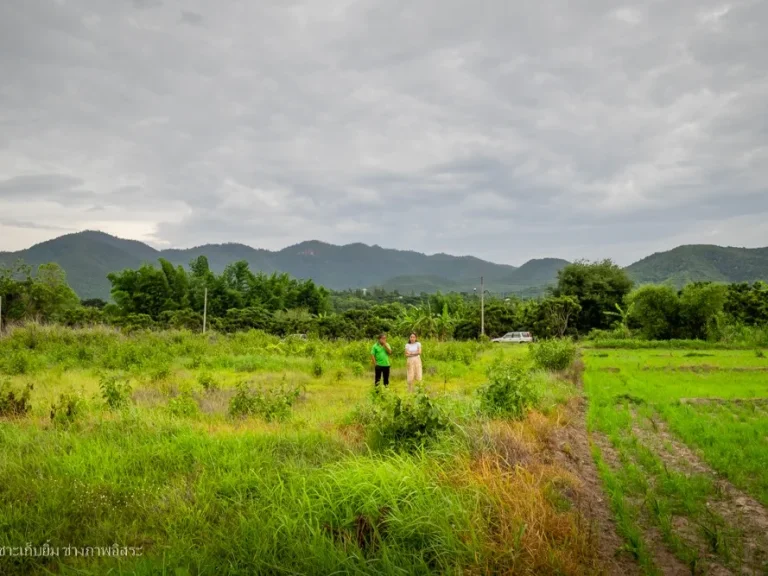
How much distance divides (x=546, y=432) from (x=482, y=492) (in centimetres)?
370

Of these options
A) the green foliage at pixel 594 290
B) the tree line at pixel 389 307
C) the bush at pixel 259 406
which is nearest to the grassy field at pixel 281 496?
the bush at pixel 259 406

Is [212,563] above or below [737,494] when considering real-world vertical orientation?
above

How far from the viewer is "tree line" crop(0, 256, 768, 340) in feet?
122

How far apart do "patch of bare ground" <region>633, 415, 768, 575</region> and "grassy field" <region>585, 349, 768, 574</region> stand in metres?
0.01

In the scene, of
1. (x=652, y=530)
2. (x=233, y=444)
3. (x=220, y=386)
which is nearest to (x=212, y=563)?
(x=233, y=444)

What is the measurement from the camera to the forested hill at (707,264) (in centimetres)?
12875

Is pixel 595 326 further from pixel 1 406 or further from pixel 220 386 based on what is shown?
pixel 1 406

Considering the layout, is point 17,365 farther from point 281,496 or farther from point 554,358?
point 554,358

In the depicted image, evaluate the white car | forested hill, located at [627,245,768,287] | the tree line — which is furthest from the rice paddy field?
forested hill, located at [627,245,768,287]

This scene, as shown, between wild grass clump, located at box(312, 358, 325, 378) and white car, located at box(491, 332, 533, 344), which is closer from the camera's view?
wild grass clump, located at box(312, 358, 325, 378)

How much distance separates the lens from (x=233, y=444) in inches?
277

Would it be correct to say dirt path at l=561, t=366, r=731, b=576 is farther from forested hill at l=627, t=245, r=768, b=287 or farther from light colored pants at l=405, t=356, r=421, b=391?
forested hill at l=627, t=245, r=768, b=287

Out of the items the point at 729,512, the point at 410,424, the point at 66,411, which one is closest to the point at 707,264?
the point at 729,512

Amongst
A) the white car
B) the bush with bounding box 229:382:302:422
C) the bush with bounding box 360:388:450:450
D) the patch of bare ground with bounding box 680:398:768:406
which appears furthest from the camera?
the white car
